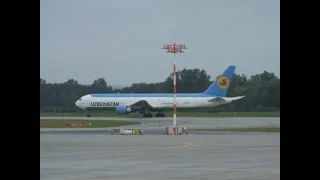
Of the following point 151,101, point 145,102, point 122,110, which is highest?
point 151,101

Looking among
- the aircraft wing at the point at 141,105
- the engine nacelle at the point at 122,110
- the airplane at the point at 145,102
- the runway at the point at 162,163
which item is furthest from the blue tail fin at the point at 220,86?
the runway at the point at 162,163

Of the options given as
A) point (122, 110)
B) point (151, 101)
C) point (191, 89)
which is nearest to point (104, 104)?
point (122, 110)

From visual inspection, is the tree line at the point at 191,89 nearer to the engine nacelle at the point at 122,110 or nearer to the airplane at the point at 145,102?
the airplane at the point at 145,102

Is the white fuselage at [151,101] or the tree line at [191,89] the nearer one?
the white fuselage at [151,101]

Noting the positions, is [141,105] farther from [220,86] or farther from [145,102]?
[220,86]

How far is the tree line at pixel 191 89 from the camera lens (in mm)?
85000

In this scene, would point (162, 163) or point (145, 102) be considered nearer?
point (162, 163)

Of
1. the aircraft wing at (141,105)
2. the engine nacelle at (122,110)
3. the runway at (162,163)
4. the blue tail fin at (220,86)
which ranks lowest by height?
the runway at (162,163)

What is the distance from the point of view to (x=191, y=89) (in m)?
97.1
